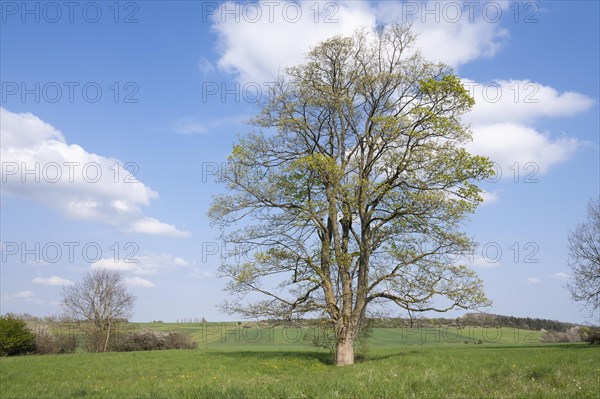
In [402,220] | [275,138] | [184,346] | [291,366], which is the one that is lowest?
[184,346]

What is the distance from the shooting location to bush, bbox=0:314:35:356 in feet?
140

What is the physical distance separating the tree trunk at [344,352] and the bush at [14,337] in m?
32.8

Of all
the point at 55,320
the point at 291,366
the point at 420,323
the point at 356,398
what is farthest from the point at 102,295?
the point at 356,398

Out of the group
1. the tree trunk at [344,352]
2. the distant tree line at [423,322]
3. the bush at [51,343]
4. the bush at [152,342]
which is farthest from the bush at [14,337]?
the tree trunk at [344,352]

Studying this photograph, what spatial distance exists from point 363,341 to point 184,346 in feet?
96.3

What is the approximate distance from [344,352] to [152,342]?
31957 millimetres

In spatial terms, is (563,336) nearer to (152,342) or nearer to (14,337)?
(152,342)

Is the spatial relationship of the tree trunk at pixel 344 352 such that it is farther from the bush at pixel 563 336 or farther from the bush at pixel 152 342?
the bush at pixel 563 336

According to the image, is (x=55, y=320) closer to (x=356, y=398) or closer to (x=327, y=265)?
(x=327, y=265)

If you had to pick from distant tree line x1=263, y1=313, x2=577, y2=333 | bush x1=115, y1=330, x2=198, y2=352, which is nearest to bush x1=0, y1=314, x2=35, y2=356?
bush x1=115, y1=330, x2=198, y2=352

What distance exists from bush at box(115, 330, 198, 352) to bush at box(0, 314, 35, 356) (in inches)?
350

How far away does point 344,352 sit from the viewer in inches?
974

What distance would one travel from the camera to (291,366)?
2441 centimetres

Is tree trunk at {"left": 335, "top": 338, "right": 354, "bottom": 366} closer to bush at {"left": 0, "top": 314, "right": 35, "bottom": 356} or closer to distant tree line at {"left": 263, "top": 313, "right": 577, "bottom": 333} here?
distant tree line at {"left": 263, "top": 313, "right": 577, "bottom": 333}
